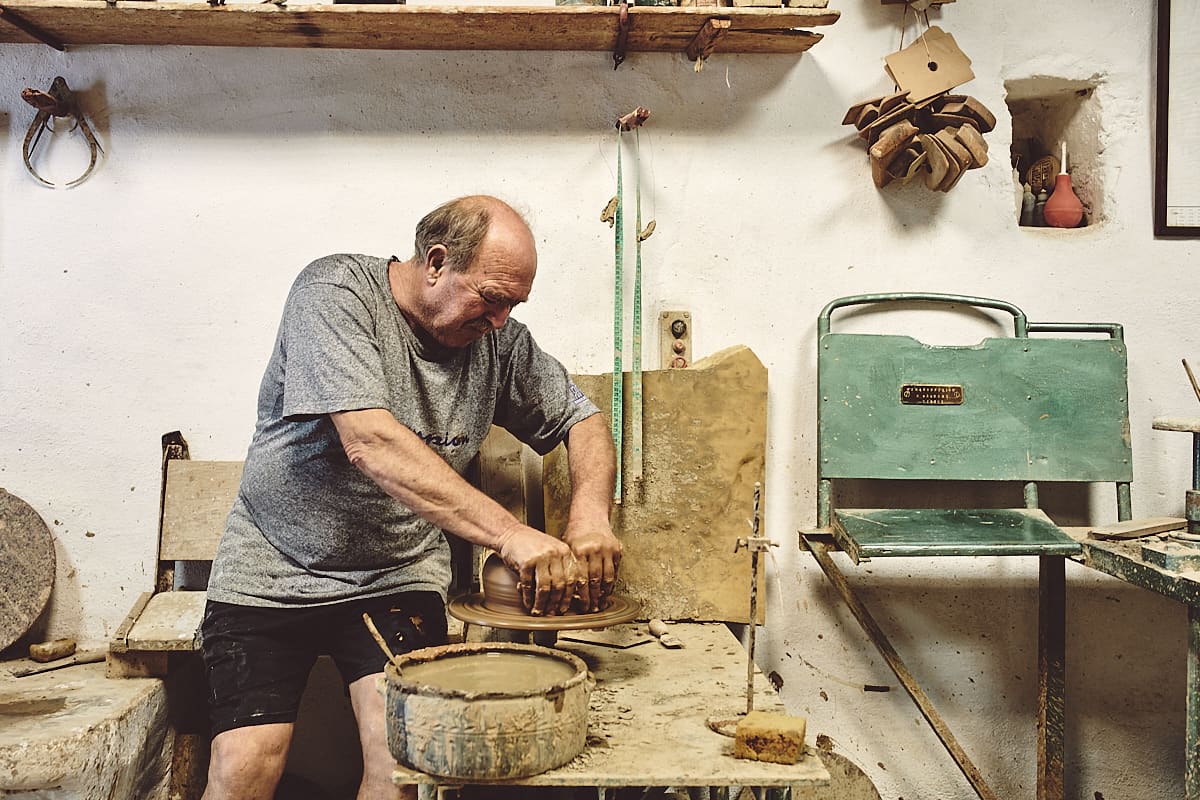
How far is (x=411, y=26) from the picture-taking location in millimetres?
2525

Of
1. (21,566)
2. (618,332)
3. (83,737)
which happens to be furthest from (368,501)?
(21,566)

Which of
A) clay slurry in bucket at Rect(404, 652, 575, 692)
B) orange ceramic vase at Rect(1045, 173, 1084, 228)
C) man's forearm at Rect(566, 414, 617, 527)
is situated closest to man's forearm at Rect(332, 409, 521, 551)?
clay slurry in bucket at Rect(404, 652, 575, 692)

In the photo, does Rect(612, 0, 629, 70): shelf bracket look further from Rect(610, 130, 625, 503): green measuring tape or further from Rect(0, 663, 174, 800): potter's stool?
Rect(0, 663, 174, 800): potter's stool

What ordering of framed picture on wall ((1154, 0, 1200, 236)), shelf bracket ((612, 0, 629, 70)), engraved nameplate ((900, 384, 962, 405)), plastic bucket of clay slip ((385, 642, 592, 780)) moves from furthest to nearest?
framed picture on wall ((1154, 0, 1200, 236)) → engraved nameplate ((900, 384, 962, 405)) → shelf bracket ((612, 0, 629, 70)) → plastic bucket of clay slip ((385, 642, 592, 780))

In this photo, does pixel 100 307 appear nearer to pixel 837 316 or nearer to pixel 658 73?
pixel 658 73

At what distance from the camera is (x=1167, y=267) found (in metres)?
2.86

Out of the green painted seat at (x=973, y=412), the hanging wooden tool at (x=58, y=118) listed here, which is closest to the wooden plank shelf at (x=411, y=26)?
the hanging wooden tool at (x=58, y=118)

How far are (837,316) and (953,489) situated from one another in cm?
62

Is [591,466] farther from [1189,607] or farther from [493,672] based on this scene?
[1189,607]

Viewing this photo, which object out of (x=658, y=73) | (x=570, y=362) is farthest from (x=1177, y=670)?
(x=658, y=73)

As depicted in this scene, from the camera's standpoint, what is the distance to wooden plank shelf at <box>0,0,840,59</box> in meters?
2.42

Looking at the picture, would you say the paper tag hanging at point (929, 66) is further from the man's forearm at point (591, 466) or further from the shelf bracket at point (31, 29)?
the shelf bracket at point (31, 29)

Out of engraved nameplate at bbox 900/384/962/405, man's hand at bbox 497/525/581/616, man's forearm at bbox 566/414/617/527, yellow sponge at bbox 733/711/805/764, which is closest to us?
yellow sponge at bbox 733/711/805/764

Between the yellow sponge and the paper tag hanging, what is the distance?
5.87 ft
